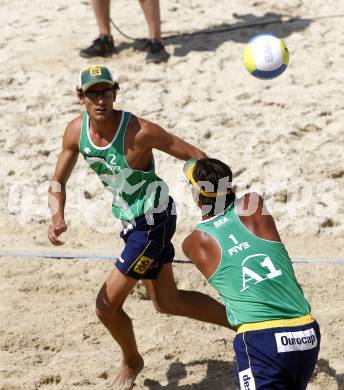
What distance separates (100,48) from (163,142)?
417 centimetres

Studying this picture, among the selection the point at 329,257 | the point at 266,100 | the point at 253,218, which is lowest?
the point at 329,257

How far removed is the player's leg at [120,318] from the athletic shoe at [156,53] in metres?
4.17

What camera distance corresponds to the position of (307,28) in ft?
28.6

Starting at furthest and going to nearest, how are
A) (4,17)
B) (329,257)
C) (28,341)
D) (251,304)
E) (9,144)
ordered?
(4,17)
(9,144)
(329,257)
(28,341)
(251,304)

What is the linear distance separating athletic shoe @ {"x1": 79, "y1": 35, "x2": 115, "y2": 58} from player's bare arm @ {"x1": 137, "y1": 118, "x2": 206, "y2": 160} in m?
4.09

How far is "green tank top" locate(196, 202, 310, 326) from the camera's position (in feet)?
11.5

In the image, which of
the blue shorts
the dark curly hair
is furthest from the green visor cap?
the blue shorts

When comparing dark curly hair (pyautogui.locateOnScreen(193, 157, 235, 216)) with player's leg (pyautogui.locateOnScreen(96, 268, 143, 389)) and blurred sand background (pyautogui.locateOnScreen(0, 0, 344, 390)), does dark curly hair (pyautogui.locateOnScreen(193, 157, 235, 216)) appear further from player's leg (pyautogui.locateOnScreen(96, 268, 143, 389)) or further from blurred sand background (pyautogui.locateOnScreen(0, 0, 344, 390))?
blurred sand background (pyautogui.locateOnScreen(0, 0, 344, 390))

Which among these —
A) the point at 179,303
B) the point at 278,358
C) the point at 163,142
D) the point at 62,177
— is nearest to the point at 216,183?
the point at 278,358

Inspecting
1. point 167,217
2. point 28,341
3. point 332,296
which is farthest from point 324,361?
point 28,341

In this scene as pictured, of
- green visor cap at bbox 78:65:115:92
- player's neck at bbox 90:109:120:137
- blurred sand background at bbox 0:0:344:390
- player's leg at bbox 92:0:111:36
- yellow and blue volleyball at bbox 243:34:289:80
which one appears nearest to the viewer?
green visor cap at bbox 78:65:115:92

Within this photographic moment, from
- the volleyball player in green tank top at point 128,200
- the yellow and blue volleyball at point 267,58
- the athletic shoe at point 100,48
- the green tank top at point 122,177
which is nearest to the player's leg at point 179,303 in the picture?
the volleyball player in green tank top at point 128,200

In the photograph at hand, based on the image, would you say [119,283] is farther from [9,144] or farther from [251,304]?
[9,144]

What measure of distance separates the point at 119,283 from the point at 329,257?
214 cm
